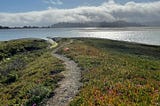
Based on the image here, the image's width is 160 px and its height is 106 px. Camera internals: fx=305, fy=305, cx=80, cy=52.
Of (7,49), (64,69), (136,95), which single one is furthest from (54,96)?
(7,49)

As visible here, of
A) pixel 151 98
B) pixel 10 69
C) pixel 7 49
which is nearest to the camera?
pixel 151 98

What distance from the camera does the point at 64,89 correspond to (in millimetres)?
25844

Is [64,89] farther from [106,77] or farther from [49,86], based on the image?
[106,77]

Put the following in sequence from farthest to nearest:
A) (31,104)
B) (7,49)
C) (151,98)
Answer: (7,49) → (31,104) → (151,98)

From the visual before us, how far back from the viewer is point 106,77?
28859mm

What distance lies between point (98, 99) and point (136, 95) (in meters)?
2.89

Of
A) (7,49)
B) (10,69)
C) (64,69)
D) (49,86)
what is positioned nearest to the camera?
(49,86)

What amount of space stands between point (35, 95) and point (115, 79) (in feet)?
25.2

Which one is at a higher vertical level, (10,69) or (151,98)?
(151,98)

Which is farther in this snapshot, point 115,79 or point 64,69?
point 64,69

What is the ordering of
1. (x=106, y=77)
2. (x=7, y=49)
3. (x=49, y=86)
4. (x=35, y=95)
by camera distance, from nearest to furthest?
1. (x=35, y=95)
2. (x=49, y=86)
3. (x=106, y=77)
4. (x=7, y=49)

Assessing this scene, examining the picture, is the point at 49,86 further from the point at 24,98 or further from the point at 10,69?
the point at 10,69

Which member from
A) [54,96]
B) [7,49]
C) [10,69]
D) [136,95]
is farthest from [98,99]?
[7,49]

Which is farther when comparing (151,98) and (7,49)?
(7,49)
